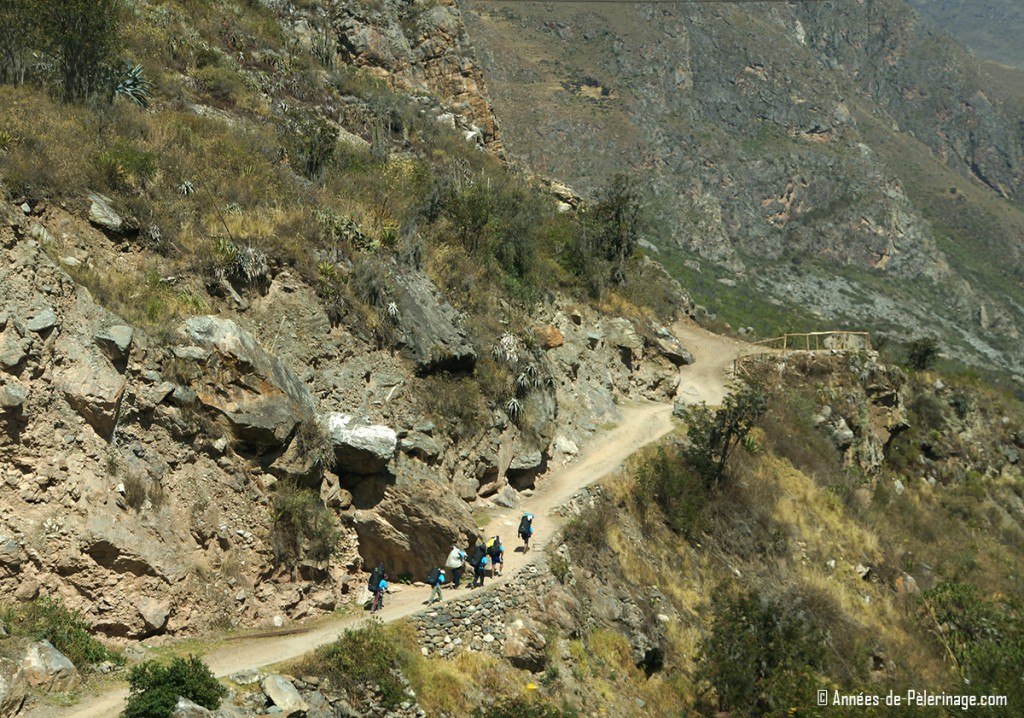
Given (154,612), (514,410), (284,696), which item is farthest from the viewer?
(514,410)

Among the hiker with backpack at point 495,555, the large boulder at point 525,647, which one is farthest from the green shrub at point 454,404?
the large boulder at point 525,647

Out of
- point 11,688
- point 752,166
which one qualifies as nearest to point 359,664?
point 11,688

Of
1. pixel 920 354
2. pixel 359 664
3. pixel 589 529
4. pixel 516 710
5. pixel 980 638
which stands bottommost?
pixel 920 354

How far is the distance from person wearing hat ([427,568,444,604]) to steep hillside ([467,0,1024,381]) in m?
74.3

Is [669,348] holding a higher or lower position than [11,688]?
lower

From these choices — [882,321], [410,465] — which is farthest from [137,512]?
[882,321]

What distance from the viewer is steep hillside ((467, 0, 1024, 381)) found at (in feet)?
351

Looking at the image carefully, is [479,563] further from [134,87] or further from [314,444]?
[134,87]

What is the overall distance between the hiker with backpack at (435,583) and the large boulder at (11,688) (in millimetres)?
6147

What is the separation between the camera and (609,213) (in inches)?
1286

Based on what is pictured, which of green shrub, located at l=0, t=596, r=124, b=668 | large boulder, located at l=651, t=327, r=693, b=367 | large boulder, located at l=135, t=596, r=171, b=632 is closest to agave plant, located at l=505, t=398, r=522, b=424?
large boulder, located at l=135, t=596, r=171, b=632

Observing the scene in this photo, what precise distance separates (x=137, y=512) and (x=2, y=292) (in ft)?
12.4

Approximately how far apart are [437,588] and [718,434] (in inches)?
434

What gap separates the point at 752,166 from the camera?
127625mm
